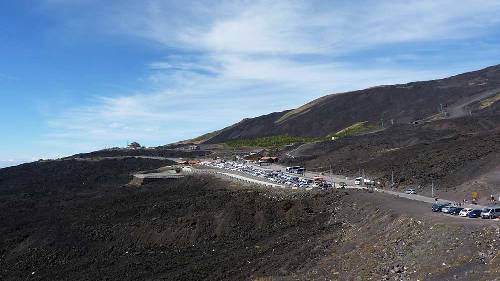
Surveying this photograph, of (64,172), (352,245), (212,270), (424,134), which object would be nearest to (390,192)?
(352,245)

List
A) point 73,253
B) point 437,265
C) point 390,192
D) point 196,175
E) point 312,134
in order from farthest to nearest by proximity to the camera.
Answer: point 312,134 < point 196,175 < point 390,192 < point 73,253 < point 437,265

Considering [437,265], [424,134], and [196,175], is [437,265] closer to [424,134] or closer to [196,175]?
[196,175]

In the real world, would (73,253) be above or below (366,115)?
below

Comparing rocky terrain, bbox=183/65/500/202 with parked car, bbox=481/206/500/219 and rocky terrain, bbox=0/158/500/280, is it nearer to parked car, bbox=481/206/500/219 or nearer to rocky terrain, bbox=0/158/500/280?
parked car, bbox=481/206/500/219

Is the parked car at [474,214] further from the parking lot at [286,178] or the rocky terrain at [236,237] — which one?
the parking lot at [286,178]

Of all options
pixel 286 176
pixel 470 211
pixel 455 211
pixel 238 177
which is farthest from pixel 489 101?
pixel 470 211

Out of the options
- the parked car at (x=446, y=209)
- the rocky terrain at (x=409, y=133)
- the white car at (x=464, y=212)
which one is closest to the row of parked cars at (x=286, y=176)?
the rocky terrain at (x=409, y=133)

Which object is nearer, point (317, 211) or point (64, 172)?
point (317, 211)
